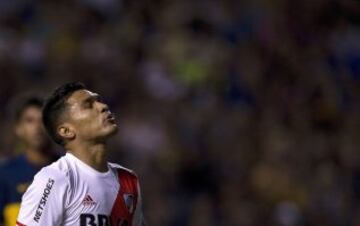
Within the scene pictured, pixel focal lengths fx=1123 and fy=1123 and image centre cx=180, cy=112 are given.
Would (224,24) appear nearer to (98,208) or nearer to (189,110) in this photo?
(189,110)

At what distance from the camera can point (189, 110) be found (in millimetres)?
12070

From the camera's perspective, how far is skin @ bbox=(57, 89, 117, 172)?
5629 millimetres

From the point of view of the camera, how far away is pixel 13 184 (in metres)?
6.79

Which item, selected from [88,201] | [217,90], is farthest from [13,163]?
[217,90]

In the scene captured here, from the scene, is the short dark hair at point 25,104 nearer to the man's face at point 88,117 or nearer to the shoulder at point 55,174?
the man's face at point 88,117

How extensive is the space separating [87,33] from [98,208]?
304 inches

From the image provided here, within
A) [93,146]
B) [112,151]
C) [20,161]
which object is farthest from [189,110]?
[93,146]

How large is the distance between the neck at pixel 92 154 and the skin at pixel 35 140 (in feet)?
4.40

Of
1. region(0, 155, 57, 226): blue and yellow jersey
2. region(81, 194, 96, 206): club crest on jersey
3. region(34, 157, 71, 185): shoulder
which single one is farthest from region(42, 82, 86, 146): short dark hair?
region(0, 155, 57, 226): blue and yellow jersey

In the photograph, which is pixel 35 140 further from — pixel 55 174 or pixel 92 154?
pixel 55 174

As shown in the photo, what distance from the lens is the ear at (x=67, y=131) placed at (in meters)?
5.67

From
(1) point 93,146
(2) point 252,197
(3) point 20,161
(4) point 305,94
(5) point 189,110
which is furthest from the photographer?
(4) point 305,94

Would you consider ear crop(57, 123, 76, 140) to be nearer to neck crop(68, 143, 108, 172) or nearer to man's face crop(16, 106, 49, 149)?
neck crop(68, 143, 108, 172)

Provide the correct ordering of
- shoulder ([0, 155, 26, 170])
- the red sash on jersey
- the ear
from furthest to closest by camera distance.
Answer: shoulder ([0, 155, 26, 170])
the ear
the red sash on jersey
